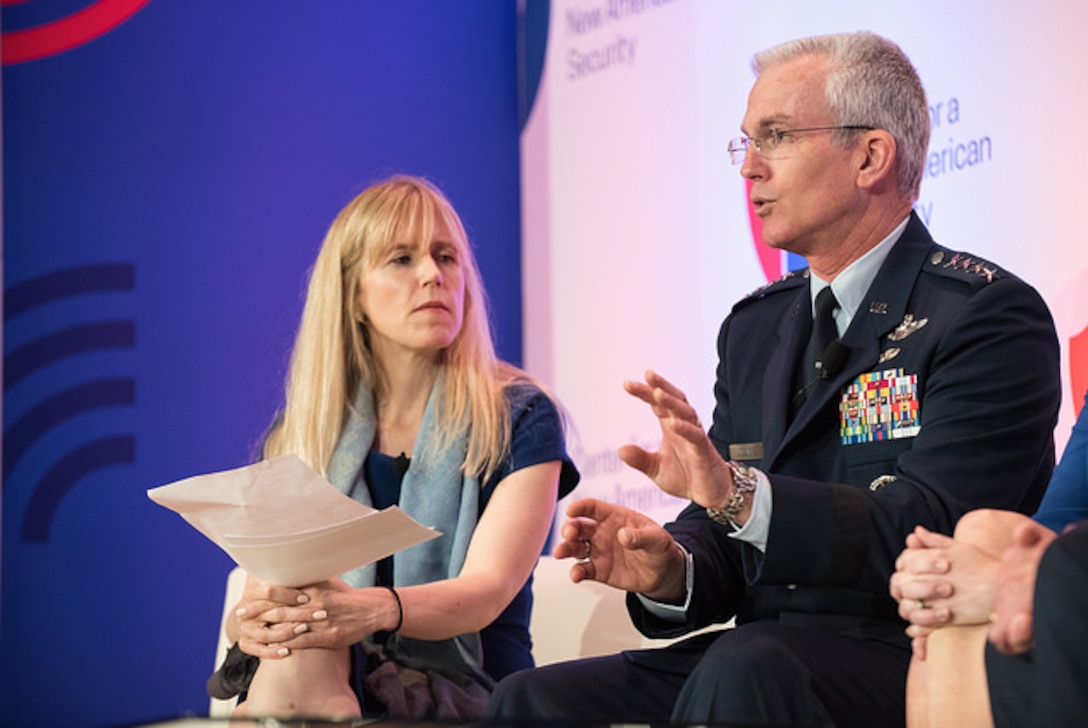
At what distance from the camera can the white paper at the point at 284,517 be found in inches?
94.6

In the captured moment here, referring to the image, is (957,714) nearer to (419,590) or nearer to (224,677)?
(419,590)

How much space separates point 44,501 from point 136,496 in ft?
1.01

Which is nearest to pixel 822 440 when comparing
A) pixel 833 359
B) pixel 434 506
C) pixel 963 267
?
pixel 833 359

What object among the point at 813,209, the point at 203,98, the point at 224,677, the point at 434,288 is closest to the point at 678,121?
the point at 203,98

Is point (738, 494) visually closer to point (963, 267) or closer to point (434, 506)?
point (963, 267)

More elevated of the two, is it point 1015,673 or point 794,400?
point 794,400

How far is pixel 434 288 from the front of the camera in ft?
10.7

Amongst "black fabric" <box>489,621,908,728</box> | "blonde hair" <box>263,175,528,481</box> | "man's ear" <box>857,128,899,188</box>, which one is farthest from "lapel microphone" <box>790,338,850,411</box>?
"blonde hair" <box>263,175,528,481</box>

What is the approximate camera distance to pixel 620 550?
246 cm

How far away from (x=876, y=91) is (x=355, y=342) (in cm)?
136

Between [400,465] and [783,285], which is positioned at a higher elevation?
[783,285]

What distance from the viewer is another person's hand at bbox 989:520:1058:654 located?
162cm

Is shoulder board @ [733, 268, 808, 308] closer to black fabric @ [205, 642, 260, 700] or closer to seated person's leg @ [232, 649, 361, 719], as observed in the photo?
seated person's leg @ [232, 649, 361, 719]

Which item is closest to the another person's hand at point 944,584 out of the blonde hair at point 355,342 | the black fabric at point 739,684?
the black fabric at point 739,684
